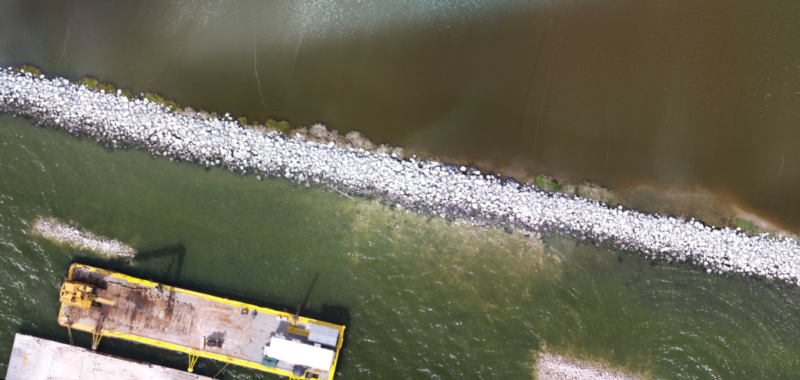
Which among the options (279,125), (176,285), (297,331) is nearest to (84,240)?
(176,285)

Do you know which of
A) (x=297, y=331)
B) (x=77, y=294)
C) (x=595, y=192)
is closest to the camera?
(x=77, y=294)

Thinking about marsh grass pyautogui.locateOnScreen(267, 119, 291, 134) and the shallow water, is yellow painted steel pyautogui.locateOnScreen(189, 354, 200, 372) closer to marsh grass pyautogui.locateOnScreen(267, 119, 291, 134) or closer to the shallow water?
marsh grass pyautogui.locateOnScreen(267, 119, 291, 134)

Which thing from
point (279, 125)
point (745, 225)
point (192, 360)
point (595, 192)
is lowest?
point (192, 360)

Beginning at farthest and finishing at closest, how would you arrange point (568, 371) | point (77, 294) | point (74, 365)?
point (568, 371)
point (74, 365)
point (77, 294)

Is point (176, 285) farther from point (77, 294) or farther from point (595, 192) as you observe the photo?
point (595, 192)

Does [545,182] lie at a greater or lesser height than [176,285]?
greater

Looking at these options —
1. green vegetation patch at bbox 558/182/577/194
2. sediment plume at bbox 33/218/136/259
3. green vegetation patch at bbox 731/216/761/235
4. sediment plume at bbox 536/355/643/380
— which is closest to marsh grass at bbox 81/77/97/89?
sediment plume at bbox 33/218/136/259
